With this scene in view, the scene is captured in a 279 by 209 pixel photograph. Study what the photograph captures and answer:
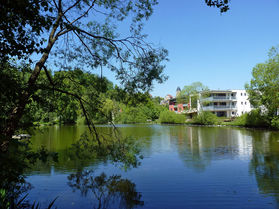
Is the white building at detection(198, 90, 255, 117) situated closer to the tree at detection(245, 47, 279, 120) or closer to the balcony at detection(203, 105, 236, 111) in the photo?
the balcony at detection(203, 105, 236, 111)

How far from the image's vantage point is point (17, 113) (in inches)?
215

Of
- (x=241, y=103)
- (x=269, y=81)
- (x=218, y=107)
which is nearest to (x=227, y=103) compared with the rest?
(x=241, y=103)

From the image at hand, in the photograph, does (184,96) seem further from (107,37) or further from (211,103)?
(107,37)

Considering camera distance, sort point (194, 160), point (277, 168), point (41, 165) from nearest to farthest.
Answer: point (277, 168)
point (41, 165)
point (194, 160)

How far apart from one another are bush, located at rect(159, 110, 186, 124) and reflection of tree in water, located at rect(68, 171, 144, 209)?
52.6m

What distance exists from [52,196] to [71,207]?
1.32m

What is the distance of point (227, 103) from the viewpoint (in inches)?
2667

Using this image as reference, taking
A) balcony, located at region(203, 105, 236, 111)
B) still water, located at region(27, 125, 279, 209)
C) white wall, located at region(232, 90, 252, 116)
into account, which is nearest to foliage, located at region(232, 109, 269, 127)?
balcony, located at region(203, 105, 236, 111)

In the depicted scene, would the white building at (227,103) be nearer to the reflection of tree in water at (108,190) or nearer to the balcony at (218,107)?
the balcony at (218,107)

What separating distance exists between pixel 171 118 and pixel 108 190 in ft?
187

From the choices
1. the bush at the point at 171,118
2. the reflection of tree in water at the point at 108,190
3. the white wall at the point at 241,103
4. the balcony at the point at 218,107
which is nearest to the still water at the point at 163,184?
the reflection of tree in water at the point at 108,190

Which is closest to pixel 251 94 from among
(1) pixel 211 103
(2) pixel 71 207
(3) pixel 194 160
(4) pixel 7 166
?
(3) pixel 194 160

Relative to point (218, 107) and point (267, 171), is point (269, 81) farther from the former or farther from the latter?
point (218, 107)

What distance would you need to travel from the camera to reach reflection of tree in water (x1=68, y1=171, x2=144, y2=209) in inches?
313
